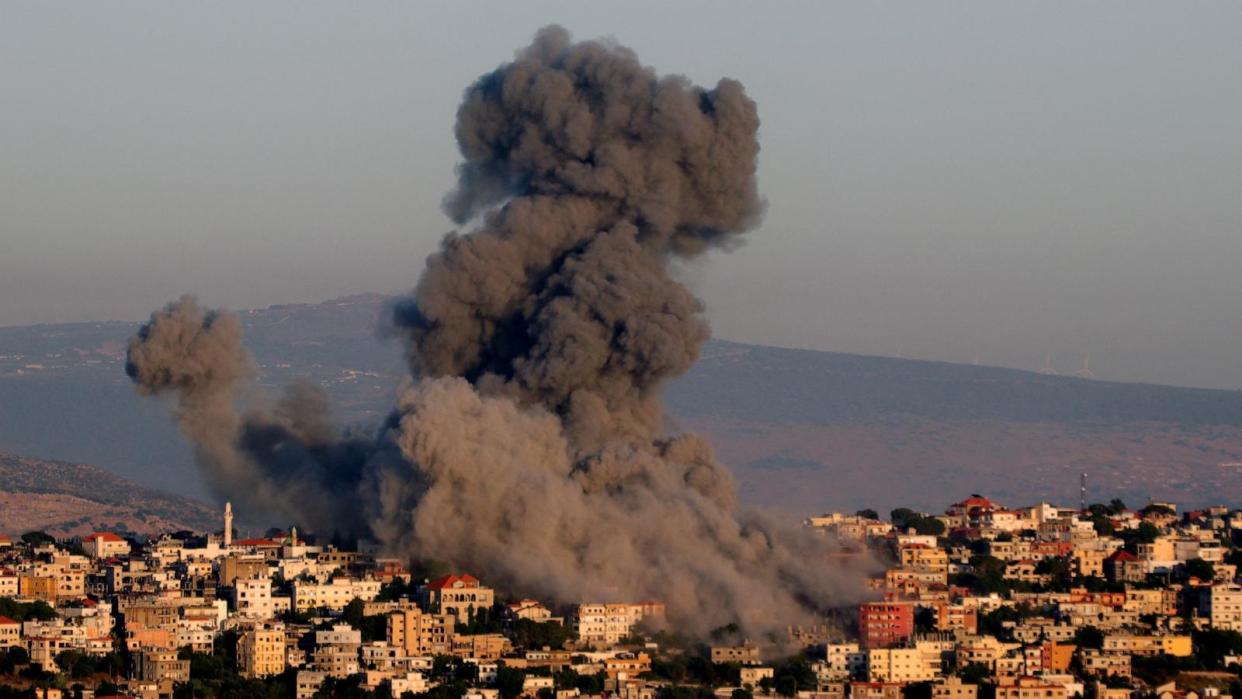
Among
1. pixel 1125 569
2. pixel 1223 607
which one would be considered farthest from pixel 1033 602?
pixel 1125 569

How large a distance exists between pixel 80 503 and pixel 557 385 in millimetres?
66835

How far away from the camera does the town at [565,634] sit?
60.8 meters

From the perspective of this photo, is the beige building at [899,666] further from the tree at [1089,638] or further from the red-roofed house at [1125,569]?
the red-roofed house at [1125,569]

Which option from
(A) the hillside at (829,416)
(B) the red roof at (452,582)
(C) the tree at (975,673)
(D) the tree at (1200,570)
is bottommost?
(C) the tree at (975,673)

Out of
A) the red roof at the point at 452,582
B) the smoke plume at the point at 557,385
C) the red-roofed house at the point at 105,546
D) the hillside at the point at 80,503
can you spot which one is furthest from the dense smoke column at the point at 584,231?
the hillside at the point at 80,503

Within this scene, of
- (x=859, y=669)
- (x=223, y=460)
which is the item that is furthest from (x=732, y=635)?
(x=223, y=460)

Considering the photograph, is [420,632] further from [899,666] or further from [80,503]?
[80,503]

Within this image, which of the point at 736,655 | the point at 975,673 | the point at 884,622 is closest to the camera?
the point at 975,673

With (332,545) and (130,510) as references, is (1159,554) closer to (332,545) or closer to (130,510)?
(332,545)

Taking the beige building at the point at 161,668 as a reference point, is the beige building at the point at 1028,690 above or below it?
below

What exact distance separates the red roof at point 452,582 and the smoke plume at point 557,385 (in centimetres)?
112

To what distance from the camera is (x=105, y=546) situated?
78.0 meters

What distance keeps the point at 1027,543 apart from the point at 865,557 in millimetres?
7021

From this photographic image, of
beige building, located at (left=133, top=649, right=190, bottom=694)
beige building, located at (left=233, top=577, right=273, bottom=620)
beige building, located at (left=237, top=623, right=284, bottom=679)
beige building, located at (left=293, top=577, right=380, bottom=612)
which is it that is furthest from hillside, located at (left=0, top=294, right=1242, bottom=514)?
beige building, located at (left=133, top=649, right=190, bottom=694)
